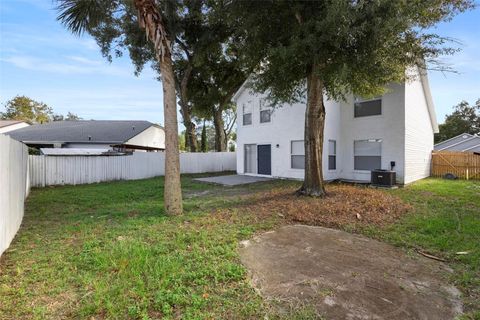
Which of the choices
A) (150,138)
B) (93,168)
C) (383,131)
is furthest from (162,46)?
(150,138)

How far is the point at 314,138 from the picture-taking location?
28.9ft

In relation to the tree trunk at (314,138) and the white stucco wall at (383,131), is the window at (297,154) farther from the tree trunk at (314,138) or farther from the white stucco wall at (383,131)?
the tree trunk at (314,138)

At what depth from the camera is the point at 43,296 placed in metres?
3.02

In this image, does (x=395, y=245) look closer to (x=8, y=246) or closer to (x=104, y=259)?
(x=104, y=259)

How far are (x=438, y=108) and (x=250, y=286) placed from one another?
56.6 ft

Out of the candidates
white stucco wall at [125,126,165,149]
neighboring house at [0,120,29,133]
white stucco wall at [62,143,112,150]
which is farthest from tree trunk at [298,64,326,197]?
neighboring house at [0,120,29,133]

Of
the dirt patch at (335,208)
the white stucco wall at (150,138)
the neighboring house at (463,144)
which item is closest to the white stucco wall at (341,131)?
the dirt patch at (335,208)

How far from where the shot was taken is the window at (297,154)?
13.4 meters

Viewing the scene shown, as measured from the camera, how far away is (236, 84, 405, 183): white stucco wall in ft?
38.2

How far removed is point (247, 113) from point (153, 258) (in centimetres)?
1310

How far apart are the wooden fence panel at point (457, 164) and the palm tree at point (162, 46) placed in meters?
14.9

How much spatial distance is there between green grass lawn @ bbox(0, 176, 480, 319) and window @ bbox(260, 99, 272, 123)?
7984 mm

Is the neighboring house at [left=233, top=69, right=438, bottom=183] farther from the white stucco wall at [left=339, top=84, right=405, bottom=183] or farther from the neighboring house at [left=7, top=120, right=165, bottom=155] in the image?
the neighboring house at [left=7, top=120, right=165, bottom=155]

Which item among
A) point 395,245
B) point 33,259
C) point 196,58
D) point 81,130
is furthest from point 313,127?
point 81,130
